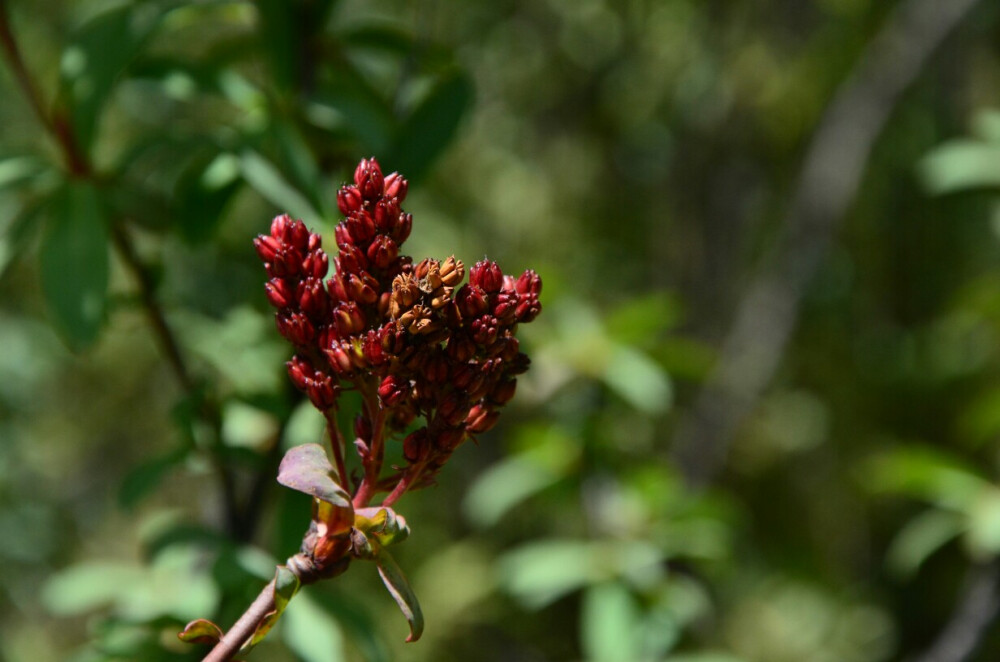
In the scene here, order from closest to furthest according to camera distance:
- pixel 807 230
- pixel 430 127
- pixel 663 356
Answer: pixel 430 127 → pixel 663 356 → pixel 807 230

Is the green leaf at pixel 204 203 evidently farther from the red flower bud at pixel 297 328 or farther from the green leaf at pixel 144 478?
the red flower bud at pixel 297 328

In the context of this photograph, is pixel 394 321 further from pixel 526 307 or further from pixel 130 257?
pixel 130 257

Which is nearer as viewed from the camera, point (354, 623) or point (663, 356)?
point (354, 623)

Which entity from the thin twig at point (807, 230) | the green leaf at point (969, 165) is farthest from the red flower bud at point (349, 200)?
the thin twig at point (807, 230)

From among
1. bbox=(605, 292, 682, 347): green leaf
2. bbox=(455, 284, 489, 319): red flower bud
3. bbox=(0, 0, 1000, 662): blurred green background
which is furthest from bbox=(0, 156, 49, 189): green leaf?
bbox=(605, 292, 682, 347): green leaf

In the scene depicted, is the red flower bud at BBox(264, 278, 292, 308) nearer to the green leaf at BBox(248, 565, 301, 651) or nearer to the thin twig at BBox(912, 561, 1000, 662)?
the green leaf at BBox(248, 565, 301, 651)

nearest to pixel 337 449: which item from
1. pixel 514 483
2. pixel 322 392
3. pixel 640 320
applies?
pixel 322 392

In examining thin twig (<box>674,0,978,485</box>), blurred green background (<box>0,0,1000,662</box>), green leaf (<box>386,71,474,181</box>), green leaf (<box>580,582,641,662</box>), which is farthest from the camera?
thin twig (<box>674,0,978,485</box>)
